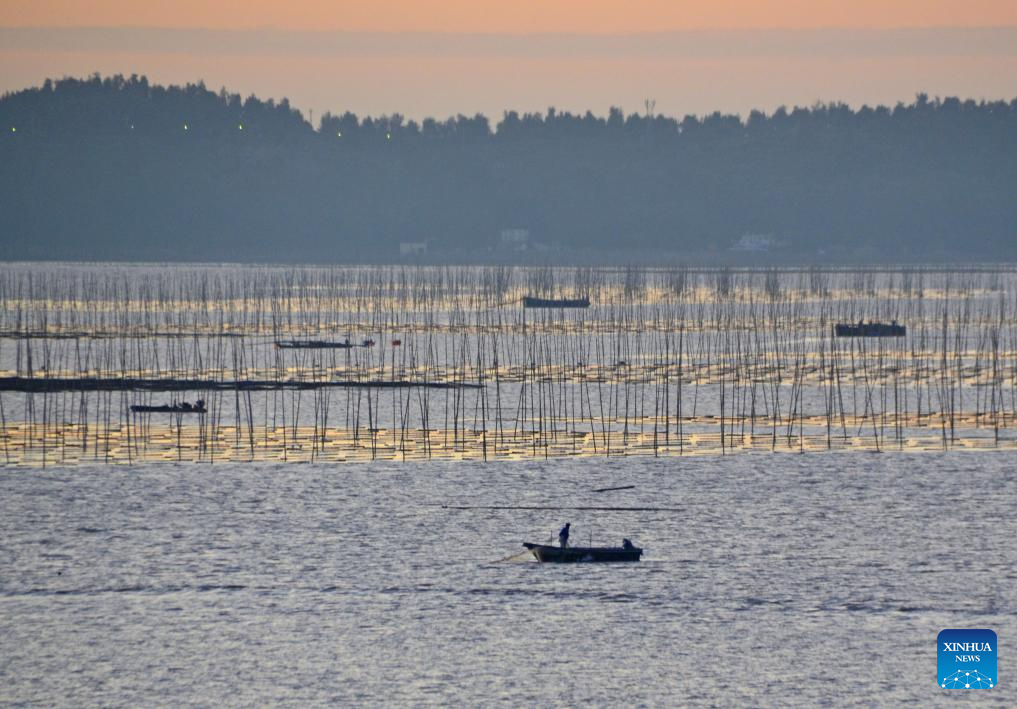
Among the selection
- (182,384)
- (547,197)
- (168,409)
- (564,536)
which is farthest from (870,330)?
(547,197)

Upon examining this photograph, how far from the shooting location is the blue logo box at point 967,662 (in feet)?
36.8

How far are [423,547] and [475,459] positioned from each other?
220 inches

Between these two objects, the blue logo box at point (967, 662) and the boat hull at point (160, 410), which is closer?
the blue logo box at point (967, 662)

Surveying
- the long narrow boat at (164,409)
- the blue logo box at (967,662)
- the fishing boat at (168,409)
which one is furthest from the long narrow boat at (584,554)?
the long narrow boat at (164,409)

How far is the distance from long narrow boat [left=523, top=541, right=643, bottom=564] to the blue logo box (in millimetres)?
3476

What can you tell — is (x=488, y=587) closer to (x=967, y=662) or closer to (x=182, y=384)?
(x=967, y=662)

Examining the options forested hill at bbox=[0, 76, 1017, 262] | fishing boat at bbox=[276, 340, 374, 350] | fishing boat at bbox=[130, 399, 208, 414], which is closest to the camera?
fishing boat at bbox=[130, 399, 208, 414]

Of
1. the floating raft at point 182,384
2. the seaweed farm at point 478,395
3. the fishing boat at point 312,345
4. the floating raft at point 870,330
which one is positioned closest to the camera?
the seaweed farm at point 478,395

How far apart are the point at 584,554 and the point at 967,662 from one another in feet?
14.4

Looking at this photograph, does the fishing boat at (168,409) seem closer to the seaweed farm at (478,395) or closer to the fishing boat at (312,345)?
the seaweed farm at (478,395)

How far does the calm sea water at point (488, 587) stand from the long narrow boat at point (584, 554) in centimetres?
21

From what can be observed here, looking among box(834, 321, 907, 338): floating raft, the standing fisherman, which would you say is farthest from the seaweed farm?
the standing fisherman

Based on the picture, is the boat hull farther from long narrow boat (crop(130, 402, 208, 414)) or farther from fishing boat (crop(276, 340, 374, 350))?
fishing boat (crop(276, 340, 374, 350))

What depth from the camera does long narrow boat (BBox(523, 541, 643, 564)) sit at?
14.9m
